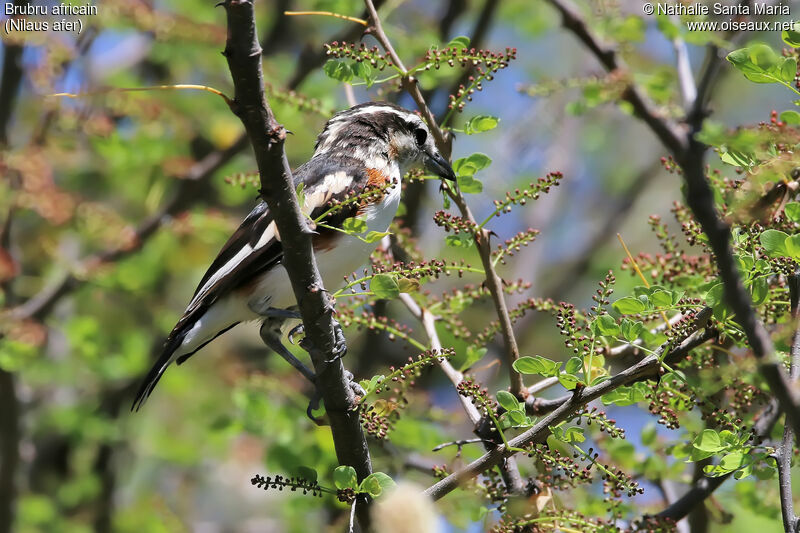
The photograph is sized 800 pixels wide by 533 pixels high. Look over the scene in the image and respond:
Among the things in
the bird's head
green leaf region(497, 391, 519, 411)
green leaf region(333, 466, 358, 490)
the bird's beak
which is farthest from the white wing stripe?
green leaf region(497, 391, 519, 411)

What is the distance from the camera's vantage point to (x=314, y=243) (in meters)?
4.16

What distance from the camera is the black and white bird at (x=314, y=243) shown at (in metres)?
4.05

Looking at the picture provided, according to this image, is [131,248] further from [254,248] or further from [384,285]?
[384,285]

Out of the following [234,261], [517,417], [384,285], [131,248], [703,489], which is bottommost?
[703,489]

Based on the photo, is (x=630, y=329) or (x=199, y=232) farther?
(x=199, y=232)

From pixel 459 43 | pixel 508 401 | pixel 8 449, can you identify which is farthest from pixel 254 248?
pixel 8 449

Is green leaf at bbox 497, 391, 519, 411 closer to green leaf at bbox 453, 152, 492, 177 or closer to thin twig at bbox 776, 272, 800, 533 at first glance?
thin twig at bbox 776, 272, 800, 533

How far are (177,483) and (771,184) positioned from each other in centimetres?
734

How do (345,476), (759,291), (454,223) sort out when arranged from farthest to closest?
(454,223)
(345,476)
(759,291)

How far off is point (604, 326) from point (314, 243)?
73.6 inches

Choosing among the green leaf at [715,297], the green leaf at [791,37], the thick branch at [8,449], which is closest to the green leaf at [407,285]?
the green leaf at [715,297]

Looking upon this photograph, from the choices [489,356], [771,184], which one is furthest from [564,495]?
[489,356]

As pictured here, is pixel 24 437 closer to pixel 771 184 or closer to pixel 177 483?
pixel 177 483

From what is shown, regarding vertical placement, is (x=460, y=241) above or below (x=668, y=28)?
below
